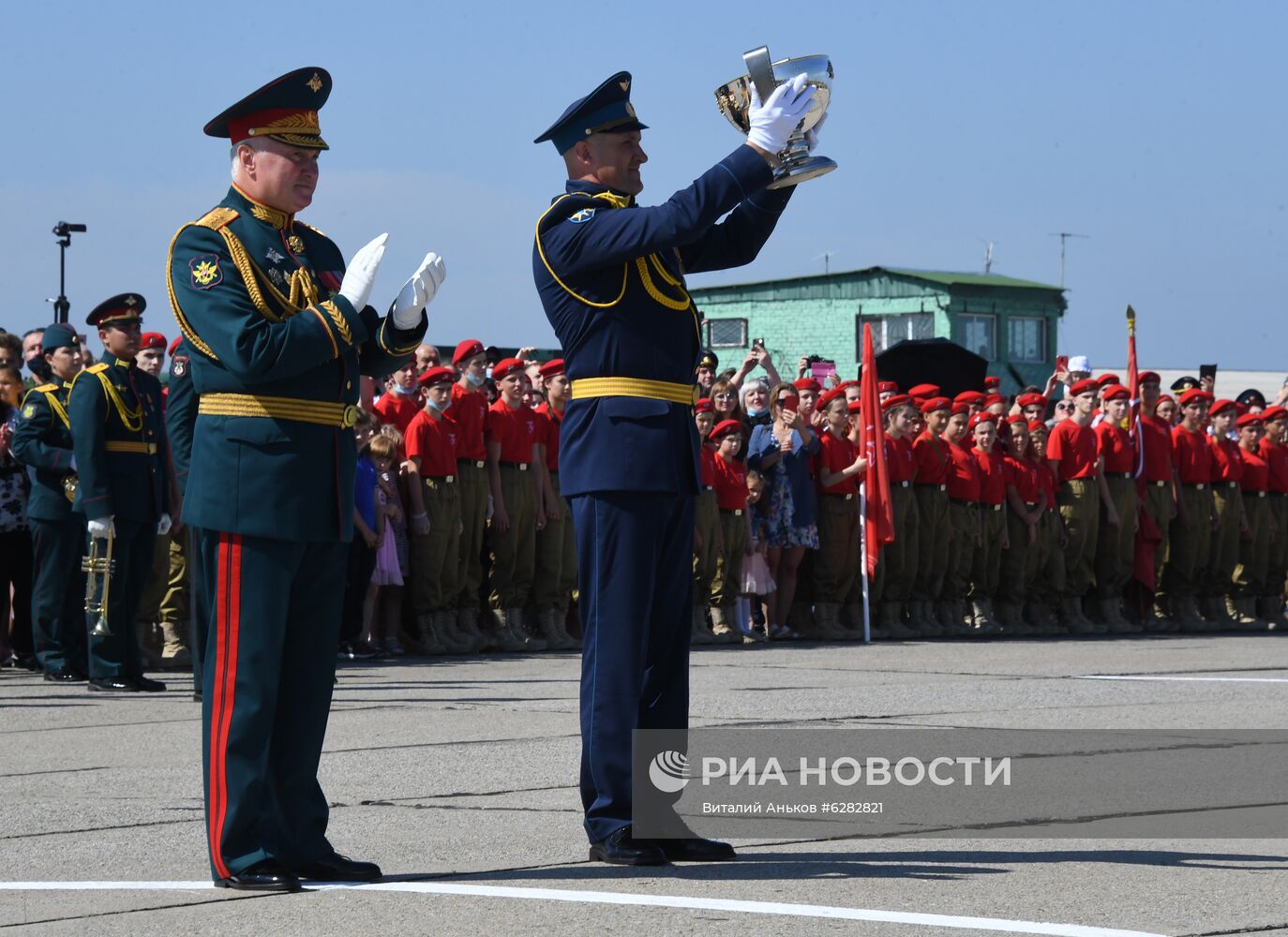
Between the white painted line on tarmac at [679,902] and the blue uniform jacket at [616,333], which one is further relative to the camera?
the blue uniform jacket at [616,333]

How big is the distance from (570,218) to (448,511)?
890cm

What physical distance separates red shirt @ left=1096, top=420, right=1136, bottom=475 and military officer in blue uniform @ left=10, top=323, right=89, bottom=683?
10.1 m

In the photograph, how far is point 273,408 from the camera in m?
5.48

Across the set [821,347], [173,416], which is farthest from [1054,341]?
[173,416]

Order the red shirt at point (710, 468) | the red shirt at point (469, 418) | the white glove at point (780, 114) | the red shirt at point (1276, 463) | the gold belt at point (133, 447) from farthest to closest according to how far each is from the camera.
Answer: the red shirt at point (1276, 463) < the red shirt at point (710, 468) < the red shirt at point (469, 418) < the gold belt at point (133, 447) < the white glove at point (780, 114)

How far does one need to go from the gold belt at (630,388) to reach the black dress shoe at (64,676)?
727cm

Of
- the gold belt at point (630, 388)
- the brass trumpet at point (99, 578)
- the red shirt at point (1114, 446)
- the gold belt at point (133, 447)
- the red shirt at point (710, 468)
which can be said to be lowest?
the brass trumpet at point (99, 578)

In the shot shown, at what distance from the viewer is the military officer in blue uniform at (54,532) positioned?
12.3 m

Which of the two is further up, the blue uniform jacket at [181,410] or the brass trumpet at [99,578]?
the blue uniform jacket at [181,410]

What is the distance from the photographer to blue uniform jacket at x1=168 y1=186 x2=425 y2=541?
535cm

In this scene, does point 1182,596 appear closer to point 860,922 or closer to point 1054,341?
point 860,922

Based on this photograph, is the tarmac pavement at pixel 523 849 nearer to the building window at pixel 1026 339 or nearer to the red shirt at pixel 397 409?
the red shirt at pixel 397 409

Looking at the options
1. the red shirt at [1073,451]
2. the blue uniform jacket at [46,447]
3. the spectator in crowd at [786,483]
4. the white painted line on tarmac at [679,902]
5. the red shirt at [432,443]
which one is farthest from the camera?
the red shirt at [1073,451]

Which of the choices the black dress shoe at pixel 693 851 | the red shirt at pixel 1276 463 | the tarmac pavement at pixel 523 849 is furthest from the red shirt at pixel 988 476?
the black dress shoe at pixel 693 851
